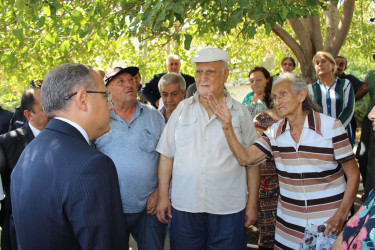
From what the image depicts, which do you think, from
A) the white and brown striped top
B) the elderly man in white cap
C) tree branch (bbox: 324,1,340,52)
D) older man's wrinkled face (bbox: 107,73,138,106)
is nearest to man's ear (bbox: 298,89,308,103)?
the white and brown striped top

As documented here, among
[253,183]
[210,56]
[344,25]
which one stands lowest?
[253,183]

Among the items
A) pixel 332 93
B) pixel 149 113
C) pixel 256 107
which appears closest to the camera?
pixel 149 113

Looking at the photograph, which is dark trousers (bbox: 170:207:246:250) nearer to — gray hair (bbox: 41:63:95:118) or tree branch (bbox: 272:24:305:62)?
gray hair (bbox: 41:63:95:118)

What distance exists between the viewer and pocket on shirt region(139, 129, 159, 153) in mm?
2977

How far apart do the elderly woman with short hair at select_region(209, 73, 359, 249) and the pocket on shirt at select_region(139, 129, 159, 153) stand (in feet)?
2.25

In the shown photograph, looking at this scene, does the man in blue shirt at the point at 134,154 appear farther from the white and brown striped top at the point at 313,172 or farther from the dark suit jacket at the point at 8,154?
the white and brown striped top at the point at 313,172

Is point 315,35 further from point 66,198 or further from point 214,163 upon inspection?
point 66,198

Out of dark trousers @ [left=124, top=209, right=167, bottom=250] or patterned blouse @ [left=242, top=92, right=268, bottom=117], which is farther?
patterned blouse @ [left=242, top=92, right=268, bottom=117]

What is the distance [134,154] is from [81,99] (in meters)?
1.34

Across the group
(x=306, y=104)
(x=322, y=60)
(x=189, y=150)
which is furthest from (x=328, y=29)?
(x=189, y=150)

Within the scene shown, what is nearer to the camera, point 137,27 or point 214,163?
point 214,163

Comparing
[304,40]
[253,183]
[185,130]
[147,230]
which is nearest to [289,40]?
[304,40]

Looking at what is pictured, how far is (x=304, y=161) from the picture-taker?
102 inches

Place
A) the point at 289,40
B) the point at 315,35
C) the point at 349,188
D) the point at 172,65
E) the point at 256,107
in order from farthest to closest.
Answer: the point at 315,35 < the point at 289,40 < the point at 172,65 < the point at 256,107 < the point at 349,188
